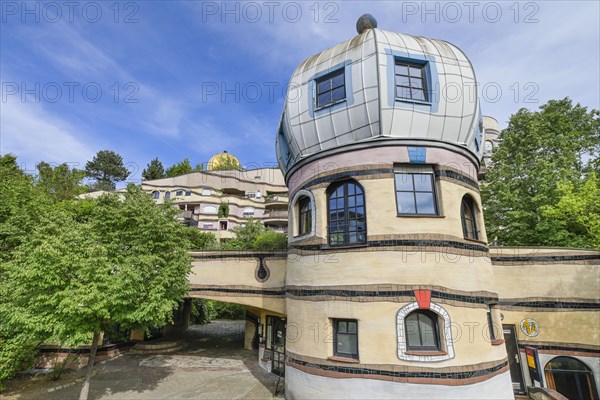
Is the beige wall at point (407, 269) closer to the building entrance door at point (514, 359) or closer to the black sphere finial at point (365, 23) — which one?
the building entrance door at point (514, 359)

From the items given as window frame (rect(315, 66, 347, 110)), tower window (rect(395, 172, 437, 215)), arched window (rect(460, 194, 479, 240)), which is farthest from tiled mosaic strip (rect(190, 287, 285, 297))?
window frame (rect(315, 66, 347, 110))

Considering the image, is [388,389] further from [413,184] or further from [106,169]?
[106,169]

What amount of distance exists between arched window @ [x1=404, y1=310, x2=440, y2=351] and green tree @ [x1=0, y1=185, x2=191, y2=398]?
22.0 feet

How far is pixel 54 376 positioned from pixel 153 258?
7817mm

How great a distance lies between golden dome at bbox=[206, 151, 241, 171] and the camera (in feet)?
218

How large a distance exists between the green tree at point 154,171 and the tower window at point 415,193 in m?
62.9

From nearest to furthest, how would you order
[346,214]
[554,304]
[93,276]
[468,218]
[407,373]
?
[407,373] < [93,276] < [346,214] < [468,218] < [554,304]

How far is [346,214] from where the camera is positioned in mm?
9250

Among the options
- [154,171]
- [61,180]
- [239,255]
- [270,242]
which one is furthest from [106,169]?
[239,255]

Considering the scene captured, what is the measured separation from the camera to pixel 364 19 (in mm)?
11555

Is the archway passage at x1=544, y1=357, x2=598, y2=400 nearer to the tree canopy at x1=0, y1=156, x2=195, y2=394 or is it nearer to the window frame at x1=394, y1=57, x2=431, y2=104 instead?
the window frame at x1=394, y1=57, x2=431, y2=104

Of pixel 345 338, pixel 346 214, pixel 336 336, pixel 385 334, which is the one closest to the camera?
pixel 385 334

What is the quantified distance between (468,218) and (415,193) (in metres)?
2.22

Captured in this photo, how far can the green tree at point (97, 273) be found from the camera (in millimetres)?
8016
